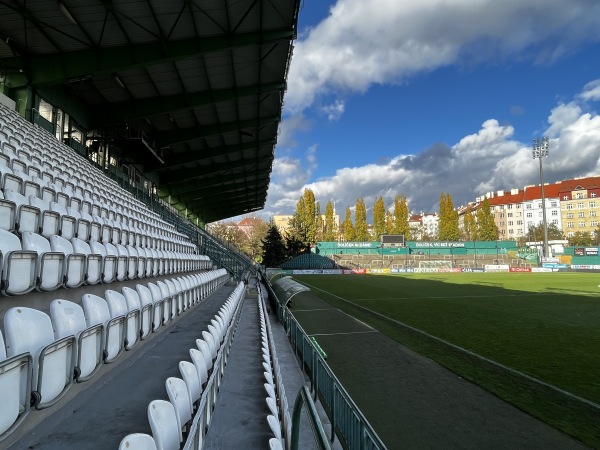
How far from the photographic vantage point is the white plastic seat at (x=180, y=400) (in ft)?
7.31

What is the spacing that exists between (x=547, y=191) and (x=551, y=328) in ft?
357

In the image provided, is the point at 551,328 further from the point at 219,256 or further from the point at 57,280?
the point at 219,256

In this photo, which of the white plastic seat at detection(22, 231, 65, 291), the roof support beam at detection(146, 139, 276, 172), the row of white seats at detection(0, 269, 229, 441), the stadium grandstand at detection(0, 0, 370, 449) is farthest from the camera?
the roof support beam at detection(146, 139, 276, 172)

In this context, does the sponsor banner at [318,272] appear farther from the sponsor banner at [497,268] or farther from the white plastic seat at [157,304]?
the white plastic seat at [157,304]

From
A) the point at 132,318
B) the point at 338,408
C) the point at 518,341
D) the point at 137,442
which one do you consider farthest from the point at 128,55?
the point at 518,341

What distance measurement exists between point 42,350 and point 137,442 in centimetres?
106

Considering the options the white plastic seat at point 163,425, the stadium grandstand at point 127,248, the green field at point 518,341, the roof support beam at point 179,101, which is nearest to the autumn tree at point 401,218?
the stadium grandstand at point 127,248

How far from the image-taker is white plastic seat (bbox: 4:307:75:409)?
2209 millimetres

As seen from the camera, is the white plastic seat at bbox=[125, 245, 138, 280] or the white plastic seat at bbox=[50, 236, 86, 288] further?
the white plastic seat at bbox=[125, 245, 138, 280]

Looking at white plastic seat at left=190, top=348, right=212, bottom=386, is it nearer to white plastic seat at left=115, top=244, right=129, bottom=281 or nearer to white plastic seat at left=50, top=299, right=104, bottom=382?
white plastic seat at left=50, top=299, right=104, bottom=382

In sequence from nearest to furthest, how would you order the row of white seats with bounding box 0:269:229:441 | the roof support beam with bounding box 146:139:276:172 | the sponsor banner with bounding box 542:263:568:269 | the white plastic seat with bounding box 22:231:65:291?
the row of white seats with bounding box 0:269:229:441
the white plastic seat with bounding box 22:231:65:291
the roof support beam with bounding box 146:139:276:172
the sponsor banner with bounding box 542:263:568:269

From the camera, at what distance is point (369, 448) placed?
8.96 feet

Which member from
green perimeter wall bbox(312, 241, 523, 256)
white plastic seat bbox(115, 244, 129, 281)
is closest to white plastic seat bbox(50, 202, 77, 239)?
white plastic seat bbox(115, 244, 129, 281)

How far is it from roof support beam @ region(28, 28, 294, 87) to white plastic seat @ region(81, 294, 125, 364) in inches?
458
